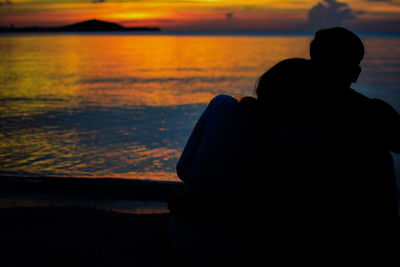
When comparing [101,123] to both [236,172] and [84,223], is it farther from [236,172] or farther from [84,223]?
[236,172]

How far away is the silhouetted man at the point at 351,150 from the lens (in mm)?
1733

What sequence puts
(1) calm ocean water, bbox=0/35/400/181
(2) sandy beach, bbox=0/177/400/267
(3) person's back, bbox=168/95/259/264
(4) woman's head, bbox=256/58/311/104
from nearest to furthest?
1. (4) woman's head, bbox=256/58/311/104
2. (3) person's back, bbox=168/95/259/264
3. (2) sandy beach, bbox=0/177/400/267
4. (1) calm ocean water, bbox=0/35/400/181

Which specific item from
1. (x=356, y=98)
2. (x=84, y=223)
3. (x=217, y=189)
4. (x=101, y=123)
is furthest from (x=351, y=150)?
(x=101, y=123)

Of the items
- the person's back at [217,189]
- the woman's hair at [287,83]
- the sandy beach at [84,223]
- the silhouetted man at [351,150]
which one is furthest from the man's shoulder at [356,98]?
the sandy beach at [84,223]

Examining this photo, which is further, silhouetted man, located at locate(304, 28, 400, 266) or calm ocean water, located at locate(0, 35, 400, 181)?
calm ocean water, located at locate(0, 35, 400, 181)

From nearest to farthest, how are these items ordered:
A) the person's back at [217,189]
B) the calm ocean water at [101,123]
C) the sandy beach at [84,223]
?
the person's back at [217,189]
the sandy beach at [84,223]
the calm ocean water at [101,123]

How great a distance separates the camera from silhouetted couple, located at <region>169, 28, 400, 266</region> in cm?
175

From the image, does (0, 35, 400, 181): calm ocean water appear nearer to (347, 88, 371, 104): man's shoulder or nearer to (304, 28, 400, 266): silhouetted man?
(304, 28, 400, 266): silhouetted man

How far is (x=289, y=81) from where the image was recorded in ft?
5.67

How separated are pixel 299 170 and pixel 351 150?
229mm

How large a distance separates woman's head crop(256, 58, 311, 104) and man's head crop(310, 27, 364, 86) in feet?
0.22

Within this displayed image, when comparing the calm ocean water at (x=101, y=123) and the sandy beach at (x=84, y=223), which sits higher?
the sandy beach at (x=84, y=223)

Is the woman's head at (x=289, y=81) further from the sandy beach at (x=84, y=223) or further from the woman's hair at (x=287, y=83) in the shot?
the sandy beach at (x=84, y=223)

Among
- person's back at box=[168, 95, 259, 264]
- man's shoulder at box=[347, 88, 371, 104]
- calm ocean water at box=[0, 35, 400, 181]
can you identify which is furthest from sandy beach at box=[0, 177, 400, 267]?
calm ocean water at box=[0, 35, 400, 181]
